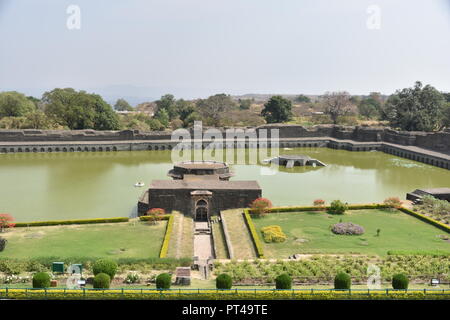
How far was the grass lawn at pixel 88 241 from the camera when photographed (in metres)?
16.7

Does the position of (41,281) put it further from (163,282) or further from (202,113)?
(202,113)

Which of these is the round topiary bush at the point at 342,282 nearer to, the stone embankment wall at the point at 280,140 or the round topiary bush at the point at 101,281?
the round topiary bush at the point at 101,281

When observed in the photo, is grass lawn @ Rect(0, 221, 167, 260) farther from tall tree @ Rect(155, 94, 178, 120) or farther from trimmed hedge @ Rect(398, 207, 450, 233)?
tall tree @ Rect(155, 94, 178, 120)

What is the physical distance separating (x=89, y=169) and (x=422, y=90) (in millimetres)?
37770

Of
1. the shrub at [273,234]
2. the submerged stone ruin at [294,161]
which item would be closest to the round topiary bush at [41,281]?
the shrub at [273,234]

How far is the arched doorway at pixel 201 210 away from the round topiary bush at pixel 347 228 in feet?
20.7

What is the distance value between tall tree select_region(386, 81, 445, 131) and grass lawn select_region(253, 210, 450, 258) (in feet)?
106

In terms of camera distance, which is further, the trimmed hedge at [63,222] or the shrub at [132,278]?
the trimmed hedge at [63,222]

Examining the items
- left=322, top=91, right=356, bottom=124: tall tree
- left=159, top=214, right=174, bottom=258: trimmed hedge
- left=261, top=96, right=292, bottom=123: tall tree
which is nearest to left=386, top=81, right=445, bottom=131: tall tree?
left=322, top=91, right=356, bottom=124: tall tree

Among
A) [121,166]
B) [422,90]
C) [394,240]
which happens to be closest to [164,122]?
[121,166]

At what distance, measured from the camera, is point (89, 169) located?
36.0 meters

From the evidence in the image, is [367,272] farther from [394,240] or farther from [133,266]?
[133,266]

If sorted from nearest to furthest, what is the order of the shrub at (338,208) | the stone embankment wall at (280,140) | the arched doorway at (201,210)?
the shrub at (338,208)
the arched doorway at (201,210)
the stone embankment wall at (280,140)

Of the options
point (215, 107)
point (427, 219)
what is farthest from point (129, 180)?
→ point (215, 107)
